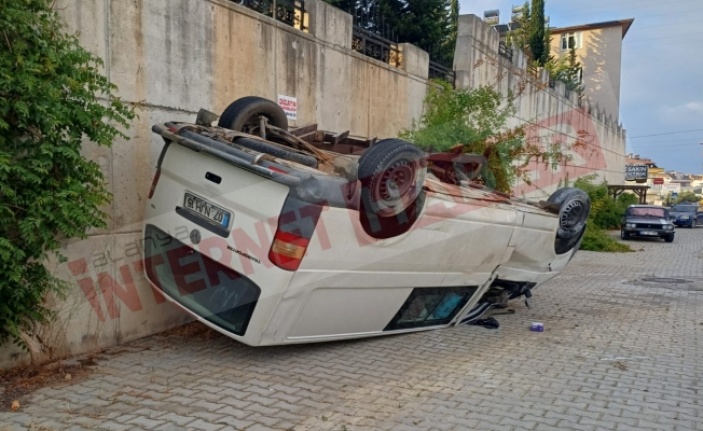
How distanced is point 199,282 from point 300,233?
114cm

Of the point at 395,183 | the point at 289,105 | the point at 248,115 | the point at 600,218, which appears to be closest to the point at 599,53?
the point at 600,218

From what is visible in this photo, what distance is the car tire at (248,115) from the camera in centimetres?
548

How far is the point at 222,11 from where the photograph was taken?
6.27 m

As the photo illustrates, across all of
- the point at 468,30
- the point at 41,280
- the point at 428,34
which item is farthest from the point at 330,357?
the point at 428,34

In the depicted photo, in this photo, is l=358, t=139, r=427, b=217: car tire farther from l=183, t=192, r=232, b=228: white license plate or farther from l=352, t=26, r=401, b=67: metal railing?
l=352, t=26, r=401, b=67: metal railing

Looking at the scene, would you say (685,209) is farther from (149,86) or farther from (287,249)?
(287,249)

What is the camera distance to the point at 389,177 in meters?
4.52

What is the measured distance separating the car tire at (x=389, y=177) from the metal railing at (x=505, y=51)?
39.2ft

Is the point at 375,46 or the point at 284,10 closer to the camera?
the point at 284,10

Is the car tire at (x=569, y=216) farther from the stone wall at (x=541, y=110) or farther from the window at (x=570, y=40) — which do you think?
the window at (x=570, y=40)

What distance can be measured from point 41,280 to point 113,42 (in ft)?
7.41

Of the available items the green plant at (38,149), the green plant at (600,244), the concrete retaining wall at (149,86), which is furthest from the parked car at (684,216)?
the green plant at (38,149)

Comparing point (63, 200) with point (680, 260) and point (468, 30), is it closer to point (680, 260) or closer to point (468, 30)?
point (468, 30)

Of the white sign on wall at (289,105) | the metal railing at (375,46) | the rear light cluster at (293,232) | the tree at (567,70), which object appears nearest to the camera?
the rear light cluster at (293,232)
